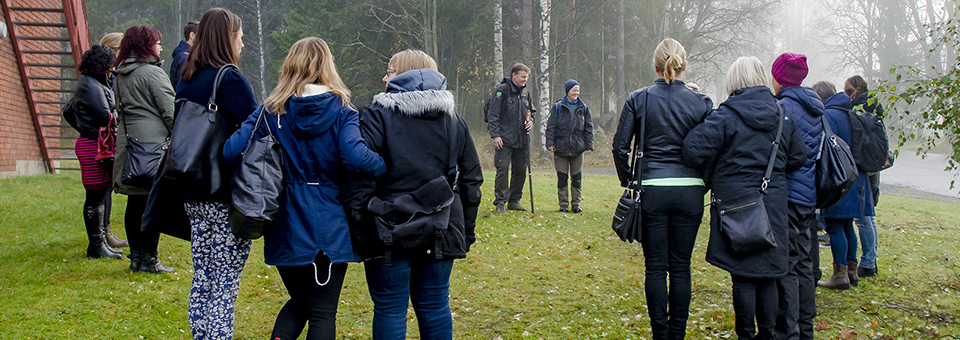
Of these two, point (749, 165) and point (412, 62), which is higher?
point (412, 62)

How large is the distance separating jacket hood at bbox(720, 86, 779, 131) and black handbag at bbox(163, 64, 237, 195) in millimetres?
2874

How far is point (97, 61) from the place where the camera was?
4945 mm

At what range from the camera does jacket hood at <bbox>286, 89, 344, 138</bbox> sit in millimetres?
2771

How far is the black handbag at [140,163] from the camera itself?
402cm

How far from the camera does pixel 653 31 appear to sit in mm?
29891

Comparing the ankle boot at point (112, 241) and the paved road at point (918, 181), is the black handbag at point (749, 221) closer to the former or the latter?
the ankle boot at point (112, 241)

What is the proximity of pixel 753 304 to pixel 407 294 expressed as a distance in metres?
2.12

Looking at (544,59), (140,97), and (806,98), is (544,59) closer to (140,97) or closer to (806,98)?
(806,98)

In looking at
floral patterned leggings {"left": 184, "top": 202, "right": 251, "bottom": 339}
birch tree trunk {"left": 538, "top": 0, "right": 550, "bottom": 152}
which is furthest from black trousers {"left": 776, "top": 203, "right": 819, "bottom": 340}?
birch tree trunk {"left": 538, "top": 0, "right": 550, "bottom": 152}

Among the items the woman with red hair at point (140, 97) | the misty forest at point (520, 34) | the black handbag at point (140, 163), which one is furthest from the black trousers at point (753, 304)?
the misty forest at point (520, 34)

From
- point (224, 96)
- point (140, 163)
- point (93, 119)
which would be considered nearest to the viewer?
point (224, 96)

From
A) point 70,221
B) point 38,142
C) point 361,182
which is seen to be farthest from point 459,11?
point 361,182

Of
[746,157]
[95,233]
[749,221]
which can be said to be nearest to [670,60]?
[746,157]

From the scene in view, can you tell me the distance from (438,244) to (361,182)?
Answer: 482 millimetres
